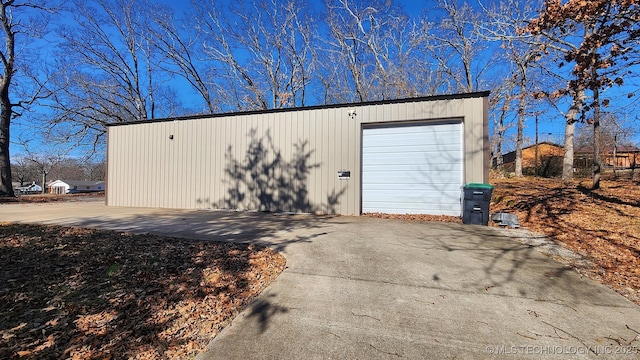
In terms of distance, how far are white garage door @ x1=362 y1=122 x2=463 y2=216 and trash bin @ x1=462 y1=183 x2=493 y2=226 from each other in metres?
1.08

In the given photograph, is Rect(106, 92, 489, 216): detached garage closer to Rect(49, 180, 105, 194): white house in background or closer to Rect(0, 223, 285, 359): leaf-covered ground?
Rect(0, 223, 285, 359): leaf-covered ground

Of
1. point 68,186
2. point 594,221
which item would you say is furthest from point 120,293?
point 68,186

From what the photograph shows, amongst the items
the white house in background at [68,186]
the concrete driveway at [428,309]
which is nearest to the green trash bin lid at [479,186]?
the concrete driveway at [428,309]

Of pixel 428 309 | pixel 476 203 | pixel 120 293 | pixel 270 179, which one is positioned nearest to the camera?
pixel 428 309

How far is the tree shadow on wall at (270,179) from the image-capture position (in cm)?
928

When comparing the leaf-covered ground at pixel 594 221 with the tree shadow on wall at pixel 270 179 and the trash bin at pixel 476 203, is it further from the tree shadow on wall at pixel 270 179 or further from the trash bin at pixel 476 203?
the tree shadow on wall at pixel 270 179

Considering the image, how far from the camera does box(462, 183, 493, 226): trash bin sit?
672cm

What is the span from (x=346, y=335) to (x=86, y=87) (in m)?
24.3

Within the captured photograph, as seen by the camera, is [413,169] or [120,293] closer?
[120,293]

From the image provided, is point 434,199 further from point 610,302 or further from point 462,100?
point 610,302

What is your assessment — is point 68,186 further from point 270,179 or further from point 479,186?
point 479,186

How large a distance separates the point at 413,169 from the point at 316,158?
3.02 meters

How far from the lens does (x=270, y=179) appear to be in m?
9.70

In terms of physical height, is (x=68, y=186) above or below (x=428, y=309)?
above
